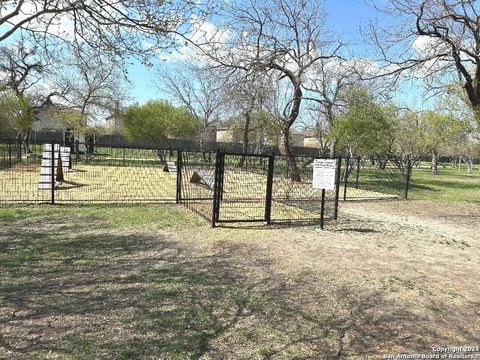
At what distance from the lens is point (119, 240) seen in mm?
6715

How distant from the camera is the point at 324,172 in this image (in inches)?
322

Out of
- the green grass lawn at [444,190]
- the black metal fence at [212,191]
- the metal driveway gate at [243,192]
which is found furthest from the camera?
the green grass lawn at [444,190]

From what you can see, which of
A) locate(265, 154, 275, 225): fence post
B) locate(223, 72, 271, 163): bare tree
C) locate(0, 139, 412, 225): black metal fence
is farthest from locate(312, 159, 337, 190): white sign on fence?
locate(223, 72, 271, 163): bare tree

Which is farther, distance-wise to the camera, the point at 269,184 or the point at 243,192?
the point at 243,192

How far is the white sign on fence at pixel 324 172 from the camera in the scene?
26.8 feet

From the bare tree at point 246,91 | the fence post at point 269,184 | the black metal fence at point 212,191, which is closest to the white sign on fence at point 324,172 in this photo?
the black metal fence at point 212,191

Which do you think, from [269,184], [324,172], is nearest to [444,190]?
[324,172]

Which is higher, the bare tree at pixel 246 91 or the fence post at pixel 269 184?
the bare tree at pixel 246 91

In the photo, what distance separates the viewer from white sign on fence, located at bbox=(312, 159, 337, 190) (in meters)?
8.16

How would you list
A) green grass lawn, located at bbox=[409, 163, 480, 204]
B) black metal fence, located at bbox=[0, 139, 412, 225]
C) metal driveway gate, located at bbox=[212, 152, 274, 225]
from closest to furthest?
1. metal driveway gate, located at bbox=[212, 152, 274, 225]
2. black metal fence, located at bbox=[0, 139, 412, 225]
3. green grass lawn, located at bbox=[409, 163, 480, 204]

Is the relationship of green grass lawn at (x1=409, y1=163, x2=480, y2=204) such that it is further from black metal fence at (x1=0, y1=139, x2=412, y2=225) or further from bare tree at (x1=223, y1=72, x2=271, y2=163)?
bare tree at (x1=223, y1=72, x2=271, y2=163)

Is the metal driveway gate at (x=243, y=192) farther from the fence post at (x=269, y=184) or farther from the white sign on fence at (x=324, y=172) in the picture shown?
the white sign on fence at (x=324, y=172)

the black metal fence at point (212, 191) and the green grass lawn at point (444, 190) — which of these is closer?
the black metal fence at point (212, 191)

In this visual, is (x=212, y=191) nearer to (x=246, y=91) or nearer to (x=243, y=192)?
(x=243, y=192)
